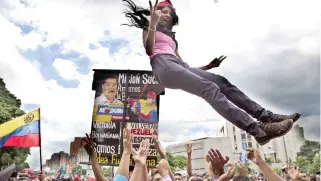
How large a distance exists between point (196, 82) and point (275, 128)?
841mm

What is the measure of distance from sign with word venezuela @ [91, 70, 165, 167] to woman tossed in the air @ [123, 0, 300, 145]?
94.1 inches

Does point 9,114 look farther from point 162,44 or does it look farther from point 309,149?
point 309,149

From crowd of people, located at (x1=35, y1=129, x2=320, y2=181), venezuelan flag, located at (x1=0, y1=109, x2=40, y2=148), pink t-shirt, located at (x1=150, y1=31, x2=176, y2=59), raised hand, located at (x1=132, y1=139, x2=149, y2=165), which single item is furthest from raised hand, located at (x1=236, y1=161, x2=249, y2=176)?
venezuelan flag, located at (x1=0, y1=109, x2=40, y2=148)

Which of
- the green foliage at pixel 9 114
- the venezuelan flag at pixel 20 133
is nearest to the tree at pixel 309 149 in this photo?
the green foliage at pixel 9 114

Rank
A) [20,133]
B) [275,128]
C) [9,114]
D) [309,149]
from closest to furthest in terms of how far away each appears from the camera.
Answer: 1. [275,128]
2. [20,133]
3. [9,114]
4. [309,149]

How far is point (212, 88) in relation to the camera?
127 inches

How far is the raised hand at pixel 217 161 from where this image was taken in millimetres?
3506

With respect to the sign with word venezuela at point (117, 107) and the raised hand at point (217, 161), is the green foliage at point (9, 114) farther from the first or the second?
the raised hand at point (217, 161)

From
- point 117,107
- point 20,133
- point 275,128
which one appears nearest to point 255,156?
point 275,128

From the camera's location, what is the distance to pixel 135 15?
12.6ft

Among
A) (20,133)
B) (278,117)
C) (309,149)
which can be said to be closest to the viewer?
(278,117)

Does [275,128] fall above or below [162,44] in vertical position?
below

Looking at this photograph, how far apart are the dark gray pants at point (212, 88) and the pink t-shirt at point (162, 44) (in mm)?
64

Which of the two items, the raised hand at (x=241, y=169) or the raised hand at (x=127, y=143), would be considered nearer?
the raised hand at (x=127, y=143)
